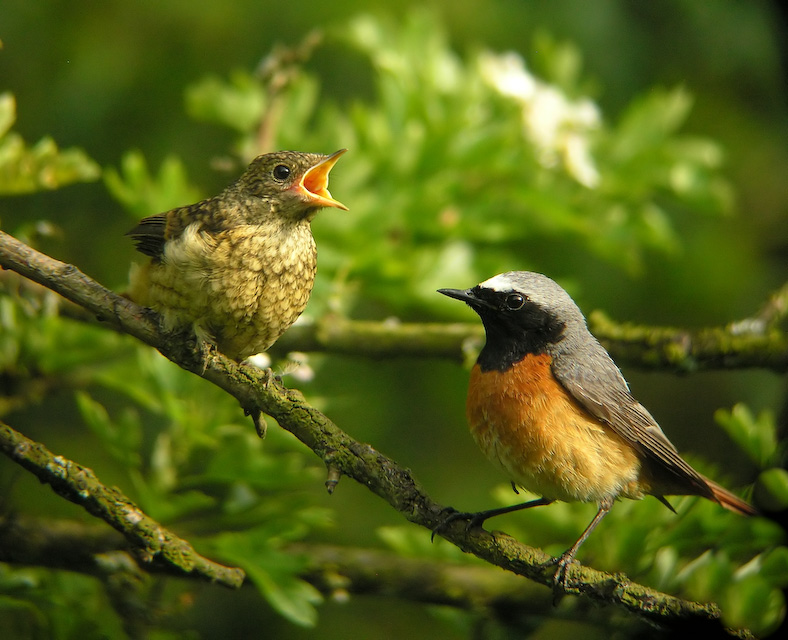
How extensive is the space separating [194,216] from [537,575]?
1.76 meters

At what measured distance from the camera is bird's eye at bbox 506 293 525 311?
3105 mm

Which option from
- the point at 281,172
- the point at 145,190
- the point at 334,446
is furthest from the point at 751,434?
the point at 145,190

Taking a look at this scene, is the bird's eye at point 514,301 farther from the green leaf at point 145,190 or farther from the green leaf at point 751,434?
the green leaf at point 145,190

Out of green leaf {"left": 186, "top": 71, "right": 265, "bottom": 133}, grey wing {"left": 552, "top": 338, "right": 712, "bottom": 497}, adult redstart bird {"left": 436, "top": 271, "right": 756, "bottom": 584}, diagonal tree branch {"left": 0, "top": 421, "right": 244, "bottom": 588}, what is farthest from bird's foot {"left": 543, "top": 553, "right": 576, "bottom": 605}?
green leaf {"left": 186, "top": 71, "right": 265, "bottom": 133}

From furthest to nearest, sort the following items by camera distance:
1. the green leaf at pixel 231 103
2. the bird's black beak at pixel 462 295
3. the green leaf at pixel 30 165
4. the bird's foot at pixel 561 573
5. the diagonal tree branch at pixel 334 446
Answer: the green leaf at pixel 231 103 → the green leaf at pixel 30 165 → the bird's black beak at pixel 462 295 → the bird's foot at pixel 561 573 → the diagonal tree branch at pixel 334 446

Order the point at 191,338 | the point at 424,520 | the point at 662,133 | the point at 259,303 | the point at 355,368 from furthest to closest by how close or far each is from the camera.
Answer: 1. the point at 355,368
2. the point at 662,133
3. the point at 259,303
4. the point at 191,338
5. the point at 424,520

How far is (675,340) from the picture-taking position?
13.0 feet

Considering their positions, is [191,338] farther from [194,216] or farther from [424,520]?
[424,520]

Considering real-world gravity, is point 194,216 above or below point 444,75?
below

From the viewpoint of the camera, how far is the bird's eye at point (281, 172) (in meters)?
3.21

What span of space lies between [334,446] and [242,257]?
2.68 ft

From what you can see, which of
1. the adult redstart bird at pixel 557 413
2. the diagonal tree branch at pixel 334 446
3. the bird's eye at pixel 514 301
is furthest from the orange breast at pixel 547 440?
the diagonal tree branch at pixel 334 446

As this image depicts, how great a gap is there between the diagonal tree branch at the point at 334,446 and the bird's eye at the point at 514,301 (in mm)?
A: 838

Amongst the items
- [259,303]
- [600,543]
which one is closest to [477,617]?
[600,543]
